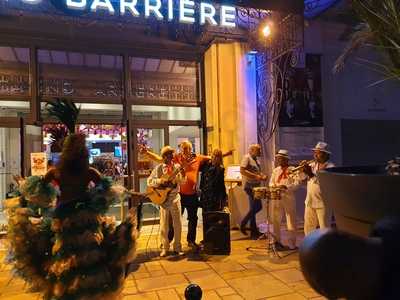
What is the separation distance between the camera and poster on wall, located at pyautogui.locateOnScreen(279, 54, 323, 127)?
712 cm

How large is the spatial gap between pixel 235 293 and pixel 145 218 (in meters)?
3.90

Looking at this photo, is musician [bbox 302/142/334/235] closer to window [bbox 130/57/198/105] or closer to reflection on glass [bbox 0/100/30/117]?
window [bbox 130/57/198/105]

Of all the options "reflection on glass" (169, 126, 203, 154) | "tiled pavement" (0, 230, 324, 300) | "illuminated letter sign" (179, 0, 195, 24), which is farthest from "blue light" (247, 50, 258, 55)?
"tiled pavement" (0, 230, 324, 300)

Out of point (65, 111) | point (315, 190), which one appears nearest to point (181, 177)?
point (315, 190)

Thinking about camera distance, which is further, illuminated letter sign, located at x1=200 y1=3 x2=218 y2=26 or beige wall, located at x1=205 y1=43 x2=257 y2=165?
beige wall, located at x1=205 y1=43 x2=257 y2=165

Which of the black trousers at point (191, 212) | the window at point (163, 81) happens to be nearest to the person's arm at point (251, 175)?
the black trousers at point (191, 212)

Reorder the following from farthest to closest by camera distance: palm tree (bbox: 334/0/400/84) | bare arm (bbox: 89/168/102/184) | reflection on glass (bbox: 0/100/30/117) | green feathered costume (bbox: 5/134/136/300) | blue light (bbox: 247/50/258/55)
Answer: blue light (bbox: 247/50/258/55)
reflection on glass (bbox: 0/100/30/117)
bare arm (bbox: 89/168/102/184)
green feathered costume (bbox: 5/134/136/300)
palm tree (bbox: 334/0/400/84)

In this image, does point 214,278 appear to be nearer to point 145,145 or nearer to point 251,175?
point 251,175

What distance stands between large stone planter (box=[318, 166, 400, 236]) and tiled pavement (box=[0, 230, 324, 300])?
9.06 feet

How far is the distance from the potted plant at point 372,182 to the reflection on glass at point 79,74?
6348mm

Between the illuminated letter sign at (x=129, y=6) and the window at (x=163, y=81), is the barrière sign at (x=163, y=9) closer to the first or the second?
the illuminated letter sign at (x=129, y=6)

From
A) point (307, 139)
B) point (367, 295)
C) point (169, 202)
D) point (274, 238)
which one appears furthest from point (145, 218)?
point (367, 295)

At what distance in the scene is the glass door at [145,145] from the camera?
686cm

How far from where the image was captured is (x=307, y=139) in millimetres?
7289
